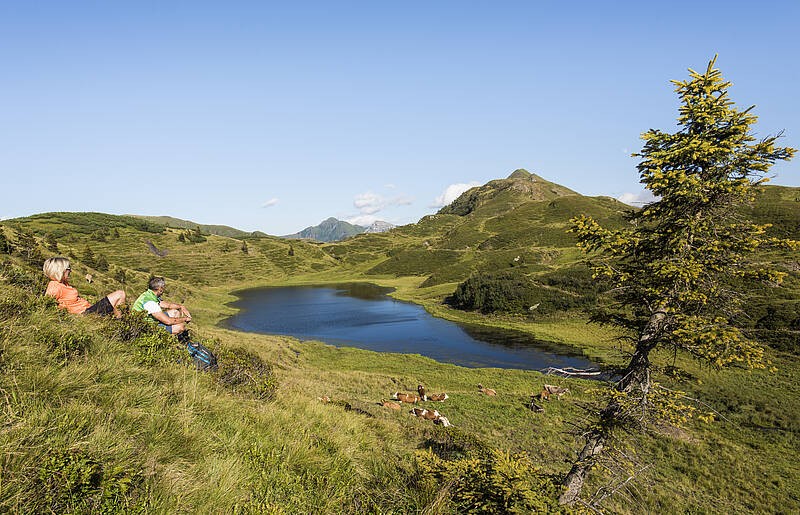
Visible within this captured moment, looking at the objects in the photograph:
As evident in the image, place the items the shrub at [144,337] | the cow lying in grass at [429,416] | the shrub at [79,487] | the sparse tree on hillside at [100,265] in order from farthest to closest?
the sparse tree on hillside at [100,265]
the cow lying in grass at [429,416]
the shrub at [144,337]
the shrub at [79,487]

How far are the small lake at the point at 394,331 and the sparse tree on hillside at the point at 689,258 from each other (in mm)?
27105

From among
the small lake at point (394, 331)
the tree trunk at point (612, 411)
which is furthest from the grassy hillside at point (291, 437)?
the small lake at point (394, 331)

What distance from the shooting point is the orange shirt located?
7.76 m

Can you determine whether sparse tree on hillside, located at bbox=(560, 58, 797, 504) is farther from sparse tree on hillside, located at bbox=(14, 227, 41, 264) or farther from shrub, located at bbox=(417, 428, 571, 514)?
sparse tree on hillside, located at bbox=(14, 227, 41, 264)

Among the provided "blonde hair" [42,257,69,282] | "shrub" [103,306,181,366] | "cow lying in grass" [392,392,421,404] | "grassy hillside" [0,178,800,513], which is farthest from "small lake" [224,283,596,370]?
"blonde hair" [42,257,69,282]

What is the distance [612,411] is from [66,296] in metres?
13.5

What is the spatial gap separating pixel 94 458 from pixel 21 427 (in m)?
0.68

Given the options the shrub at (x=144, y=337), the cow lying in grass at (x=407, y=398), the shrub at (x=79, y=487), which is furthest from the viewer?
the cow lying in grass at (x=407, y=398)

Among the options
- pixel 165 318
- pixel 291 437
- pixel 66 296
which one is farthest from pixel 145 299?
pixel 291 437

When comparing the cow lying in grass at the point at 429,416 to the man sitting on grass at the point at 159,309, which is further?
the cow lying in grass at the point at 429,416

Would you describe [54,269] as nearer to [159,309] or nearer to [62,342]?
[159,309]

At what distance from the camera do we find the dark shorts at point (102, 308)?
8.18 meters

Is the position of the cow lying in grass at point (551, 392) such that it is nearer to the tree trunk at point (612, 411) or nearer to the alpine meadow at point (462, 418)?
the alpine meadow at point (462, 418)

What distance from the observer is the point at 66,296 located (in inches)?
314
